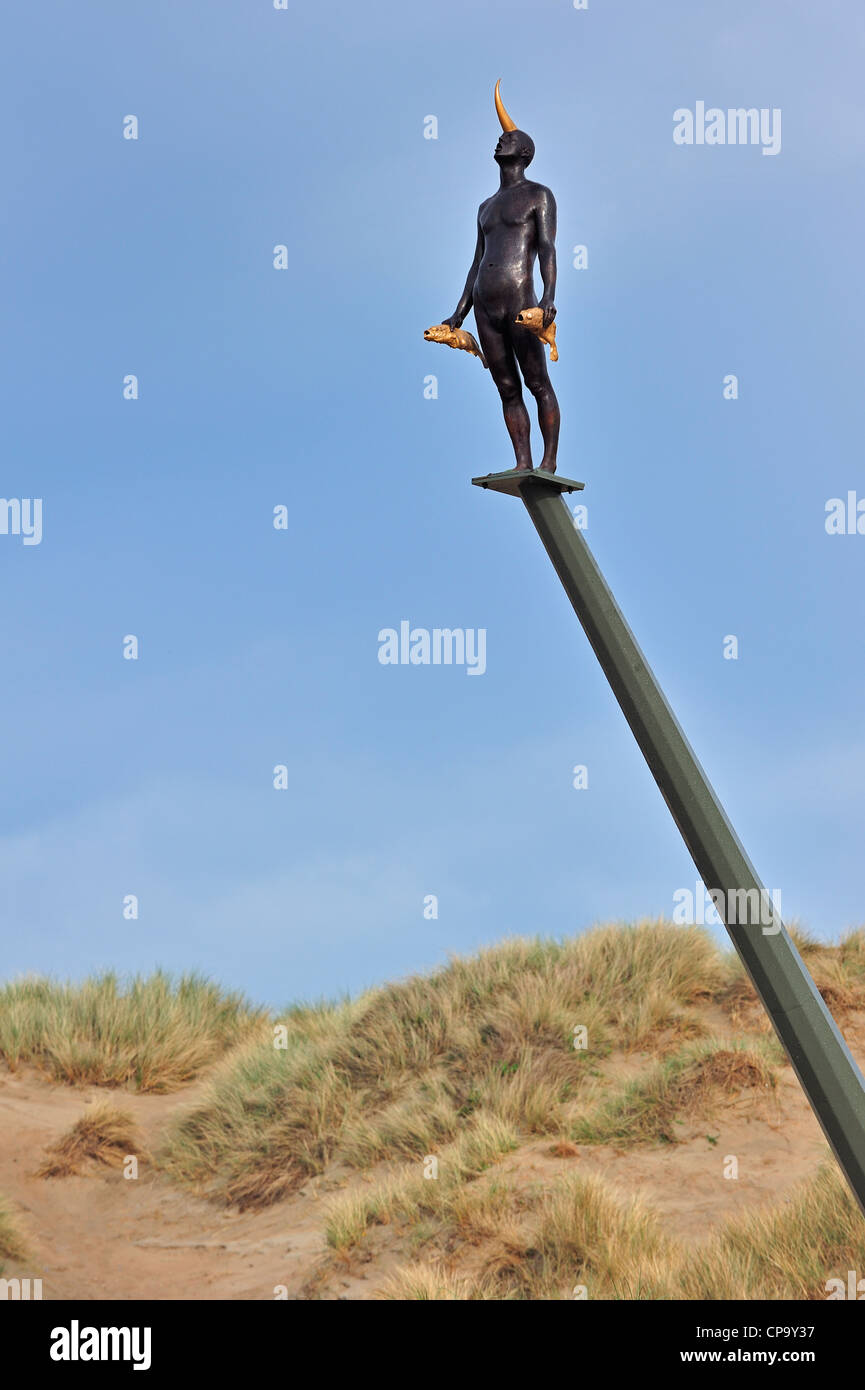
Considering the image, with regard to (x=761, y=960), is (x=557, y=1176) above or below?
below

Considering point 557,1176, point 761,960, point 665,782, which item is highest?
point 665,782

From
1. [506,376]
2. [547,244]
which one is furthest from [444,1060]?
[547,244]

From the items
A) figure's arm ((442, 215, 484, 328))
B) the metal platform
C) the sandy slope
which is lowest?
the sandy slope

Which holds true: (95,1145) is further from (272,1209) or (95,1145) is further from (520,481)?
(520,481)

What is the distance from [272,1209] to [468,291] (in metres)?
10.8

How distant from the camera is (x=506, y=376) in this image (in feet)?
19.6

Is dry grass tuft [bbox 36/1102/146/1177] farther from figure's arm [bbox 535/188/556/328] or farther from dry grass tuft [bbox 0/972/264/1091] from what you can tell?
figure's arm [bbox 535/188/556/328]

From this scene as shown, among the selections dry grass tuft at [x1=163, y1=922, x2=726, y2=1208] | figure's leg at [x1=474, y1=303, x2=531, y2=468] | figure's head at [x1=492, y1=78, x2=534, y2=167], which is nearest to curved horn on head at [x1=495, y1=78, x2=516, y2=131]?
figure's head at [x1=492, y1=78, x2=534, y2=167]

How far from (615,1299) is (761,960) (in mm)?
6353

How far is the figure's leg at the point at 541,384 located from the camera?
591cm

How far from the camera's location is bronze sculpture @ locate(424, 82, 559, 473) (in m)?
5.89

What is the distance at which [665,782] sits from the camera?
5.43 metres
